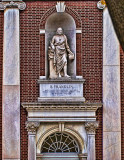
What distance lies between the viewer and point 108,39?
404 inches

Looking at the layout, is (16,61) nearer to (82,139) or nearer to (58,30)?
(58,30)

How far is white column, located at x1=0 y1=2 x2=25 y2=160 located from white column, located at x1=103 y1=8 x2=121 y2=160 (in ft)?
8.52

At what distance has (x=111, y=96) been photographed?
10.2 m

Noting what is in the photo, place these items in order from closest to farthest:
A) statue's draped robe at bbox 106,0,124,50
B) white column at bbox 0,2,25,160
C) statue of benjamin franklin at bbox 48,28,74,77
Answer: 1. statue's draped robe at bbox 106,0,124,50
2. white column at bbox 0,2,25,160
3. statue of benjamin franklin at bbox 48,28,74,77

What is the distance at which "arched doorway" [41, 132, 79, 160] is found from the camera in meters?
10.2

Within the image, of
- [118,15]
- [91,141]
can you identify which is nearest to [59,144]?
[91,141]

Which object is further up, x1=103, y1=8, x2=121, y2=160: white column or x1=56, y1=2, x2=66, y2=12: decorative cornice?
x1=56, y1=2, x2=66, y2=12: decorative cornice

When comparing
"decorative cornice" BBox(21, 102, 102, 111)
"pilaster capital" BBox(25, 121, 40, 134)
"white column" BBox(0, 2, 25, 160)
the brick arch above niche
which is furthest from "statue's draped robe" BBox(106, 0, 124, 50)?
the brick arch above niche

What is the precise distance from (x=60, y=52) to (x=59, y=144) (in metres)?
2.78

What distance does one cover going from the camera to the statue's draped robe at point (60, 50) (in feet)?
33.3

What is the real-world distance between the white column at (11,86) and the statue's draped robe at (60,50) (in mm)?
1143

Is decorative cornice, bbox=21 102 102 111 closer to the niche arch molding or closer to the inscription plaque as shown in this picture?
the inscription plaque

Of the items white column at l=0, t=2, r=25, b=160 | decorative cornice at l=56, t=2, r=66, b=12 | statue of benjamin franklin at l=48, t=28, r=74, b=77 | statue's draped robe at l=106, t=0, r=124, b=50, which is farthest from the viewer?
decorative cornice at l=56, t=2, r=66, b=12

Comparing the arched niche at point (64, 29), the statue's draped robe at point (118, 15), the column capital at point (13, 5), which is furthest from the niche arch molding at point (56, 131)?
the statue's draped robe at point (118, 15)
